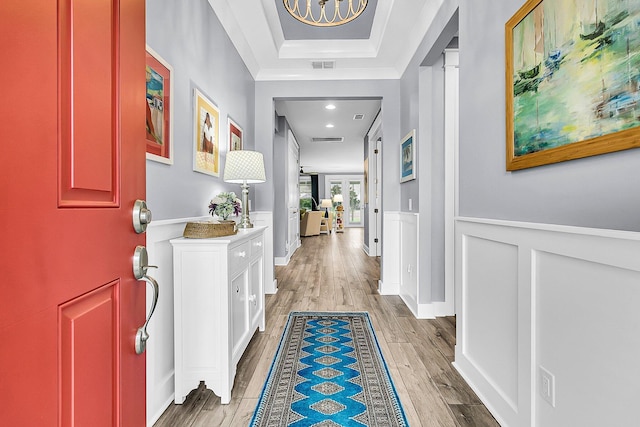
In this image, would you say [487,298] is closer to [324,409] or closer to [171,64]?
[324,409]

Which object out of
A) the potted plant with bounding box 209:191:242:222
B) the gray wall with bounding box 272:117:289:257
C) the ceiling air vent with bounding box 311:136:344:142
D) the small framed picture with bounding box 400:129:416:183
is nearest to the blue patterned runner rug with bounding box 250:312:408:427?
the potted plant with bounding box 209:191:242:222

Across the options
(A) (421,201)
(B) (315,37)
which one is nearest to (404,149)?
(A) (421,201)

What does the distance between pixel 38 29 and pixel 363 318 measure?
2.79m

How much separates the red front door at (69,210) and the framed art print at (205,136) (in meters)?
1.30

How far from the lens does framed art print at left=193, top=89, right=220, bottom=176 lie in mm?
2045

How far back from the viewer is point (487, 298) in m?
1.65

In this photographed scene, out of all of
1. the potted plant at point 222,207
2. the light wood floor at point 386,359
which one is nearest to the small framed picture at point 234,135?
the potted plant at point 222,207

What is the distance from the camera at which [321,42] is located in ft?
10.9

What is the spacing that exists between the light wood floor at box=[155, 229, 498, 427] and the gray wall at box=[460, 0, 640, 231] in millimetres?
984

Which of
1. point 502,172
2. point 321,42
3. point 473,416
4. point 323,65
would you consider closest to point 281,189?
point 323,65

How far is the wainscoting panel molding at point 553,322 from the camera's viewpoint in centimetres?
90

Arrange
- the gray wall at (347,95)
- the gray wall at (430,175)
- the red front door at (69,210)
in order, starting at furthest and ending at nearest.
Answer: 1. the gray wall at (347,95)
2. the gray wall at (430,175)
3. the red front door at (69,210)

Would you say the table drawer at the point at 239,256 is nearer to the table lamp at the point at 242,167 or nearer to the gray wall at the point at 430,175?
the table lamp at the point at 242,167

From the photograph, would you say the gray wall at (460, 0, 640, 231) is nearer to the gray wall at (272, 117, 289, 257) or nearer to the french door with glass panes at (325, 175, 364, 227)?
the gray wall at (272, 117, 289, 257)
